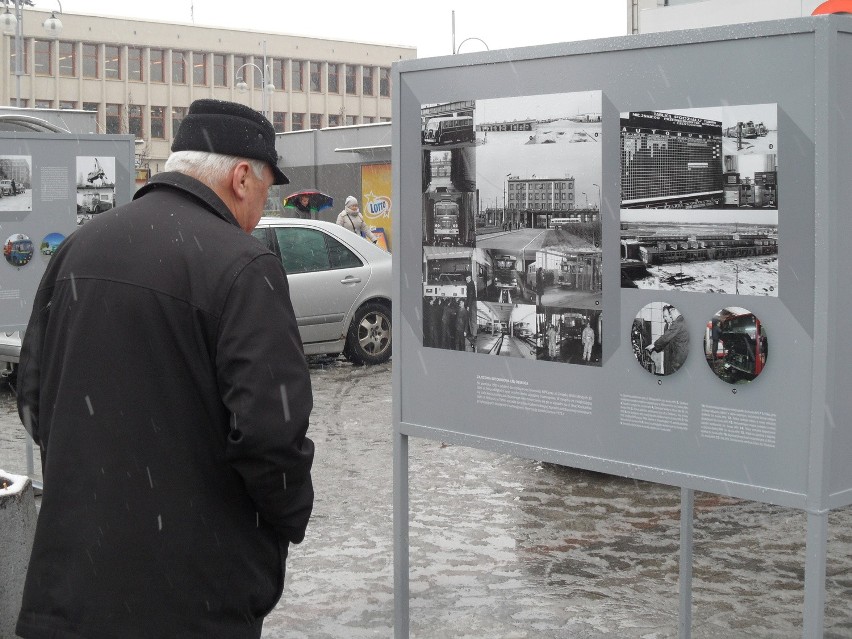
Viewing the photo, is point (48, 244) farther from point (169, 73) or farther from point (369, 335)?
point (169, 73)

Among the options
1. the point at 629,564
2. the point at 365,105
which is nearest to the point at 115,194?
the point at 629,564

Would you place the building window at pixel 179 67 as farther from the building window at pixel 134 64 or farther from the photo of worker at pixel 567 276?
the photo of worker at pixel 567 276

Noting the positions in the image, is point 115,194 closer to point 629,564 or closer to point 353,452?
point 353,452

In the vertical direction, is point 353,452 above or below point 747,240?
below

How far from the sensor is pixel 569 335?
3.66m

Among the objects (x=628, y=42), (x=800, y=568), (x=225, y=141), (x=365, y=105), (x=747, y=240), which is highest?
(x=365, y=105)

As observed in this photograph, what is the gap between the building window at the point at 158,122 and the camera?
262 feet

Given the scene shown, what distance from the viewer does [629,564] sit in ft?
18.9

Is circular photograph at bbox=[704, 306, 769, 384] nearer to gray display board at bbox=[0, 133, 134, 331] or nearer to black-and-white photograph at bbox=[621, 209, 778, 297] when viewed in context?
black-and-white photograph at bbox=[621, 209, 778, 297]

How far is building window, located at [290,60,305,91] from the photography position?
281ft

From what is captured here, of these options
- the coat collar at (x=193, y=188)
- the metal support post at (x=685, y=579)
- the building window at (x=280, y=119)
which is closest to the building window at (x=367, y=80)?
the building window at (x=280, y=119)

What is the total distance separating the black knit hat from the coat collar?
0.08 m

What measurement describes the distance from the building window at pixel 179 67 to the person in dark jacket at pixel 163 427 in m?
80.8

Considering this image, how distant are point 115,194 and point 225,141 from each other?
4.89 meters
